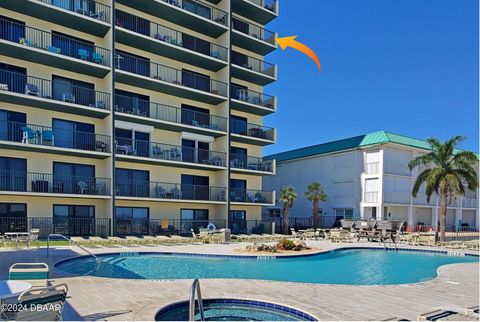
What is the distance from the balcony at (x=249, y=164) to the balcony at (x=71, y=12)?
13560 millimetres

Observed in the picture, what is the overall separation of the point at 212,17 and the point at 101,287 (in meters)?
25.9

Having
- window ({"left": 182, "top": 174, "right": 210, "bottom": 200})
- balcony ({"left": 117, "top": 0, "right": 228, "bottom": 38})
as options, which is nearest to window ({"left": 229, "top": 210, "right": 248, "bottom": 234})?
window ({"left": 182, "top": 174, "right": 210, "bottom": 200})

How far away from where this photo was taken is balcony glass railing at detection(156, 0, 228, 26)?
2811 cm

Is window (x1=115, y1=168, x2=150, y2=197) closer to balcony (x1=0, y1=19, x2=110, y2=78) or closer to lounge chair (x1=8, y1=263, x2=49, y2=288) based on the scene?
balcony (x1=0, y1=19, x2=110, y2=78)

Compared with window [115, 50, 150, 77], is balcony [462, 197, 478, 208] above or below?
below

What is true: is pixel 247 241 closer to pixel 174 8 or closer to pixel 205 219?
pixel 205 219

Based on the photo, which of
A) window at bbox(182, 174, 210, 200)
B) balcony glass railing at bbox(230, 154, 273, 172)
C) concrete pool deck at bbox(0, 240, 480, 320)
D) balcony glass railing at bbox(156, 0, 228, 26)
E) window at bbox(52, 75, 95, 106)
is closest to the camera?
concrete pool deck at bbox(0, 240, 480, 320)

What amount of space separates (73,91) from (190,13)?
10.3 metres

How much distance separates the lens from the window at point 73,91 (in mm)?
21984

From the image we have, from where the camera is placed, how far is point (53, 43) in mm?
22062

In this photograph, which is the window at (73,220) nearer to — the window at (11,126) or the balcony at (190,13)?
the window at (11,126)

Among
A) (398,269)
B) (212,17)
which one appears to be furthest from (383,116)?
(398,269)

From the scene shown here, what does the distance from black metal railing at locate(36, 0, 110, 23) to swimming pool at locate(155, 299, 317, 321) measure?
21070 mm

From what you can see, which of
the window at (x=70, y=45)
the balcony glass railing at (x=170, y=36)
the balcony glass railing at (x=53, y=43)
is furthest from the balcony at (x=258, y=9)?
the window at (x=70, y=45)
